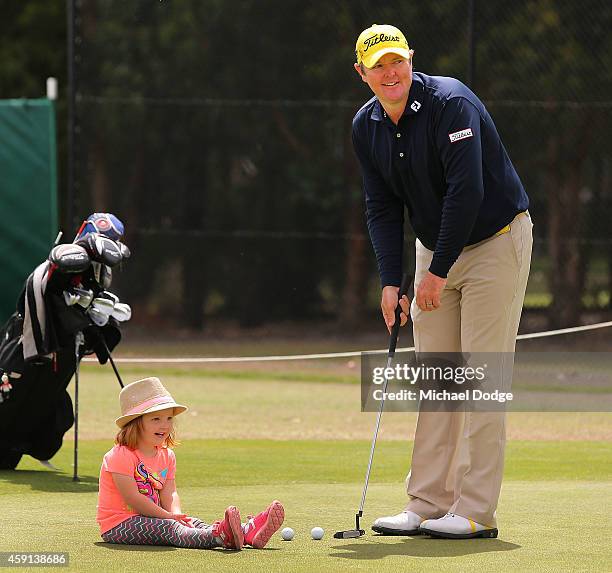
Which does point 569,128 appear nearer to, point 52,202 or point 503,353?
point 52,202

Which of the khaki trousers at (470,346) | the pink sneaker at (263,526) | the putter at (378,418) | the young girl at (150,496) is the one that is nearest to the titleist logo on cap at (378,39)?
the khaki trousers at (470,346)

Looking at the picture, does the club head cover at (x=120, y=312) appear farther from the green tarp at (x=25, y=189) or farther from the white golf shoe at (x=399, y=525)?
the green tarp at (x=25, y=189)

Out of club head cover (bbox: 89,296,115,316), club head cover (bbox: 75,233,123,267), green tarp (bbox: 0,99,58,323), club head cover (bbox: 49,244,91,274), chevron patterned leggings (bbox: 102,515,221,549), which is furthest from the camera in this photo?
green tarp (bbox: 0,99,58,323)

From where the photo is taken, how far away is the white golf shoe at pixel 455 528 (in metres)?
5.73

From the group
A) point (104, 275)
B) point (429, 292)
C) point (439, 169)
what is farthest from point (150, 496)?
point (104, 275)

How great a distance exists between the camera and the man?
566 centimetres

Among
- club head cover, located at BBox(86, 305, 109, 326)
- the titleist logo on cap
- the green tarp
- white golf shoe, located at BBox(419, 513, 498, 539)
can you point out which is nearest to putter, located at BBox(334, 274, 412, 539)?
white golf shoe, located at BBox(419, 513, 498, 539)

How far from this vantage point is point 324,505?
6719mm

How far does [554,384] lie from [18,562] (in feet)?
29.0

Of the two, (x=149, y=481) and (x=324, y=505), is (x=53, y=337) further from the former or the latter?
(x=149, y=481)

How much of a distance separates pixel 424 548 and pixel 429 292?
3.14ft

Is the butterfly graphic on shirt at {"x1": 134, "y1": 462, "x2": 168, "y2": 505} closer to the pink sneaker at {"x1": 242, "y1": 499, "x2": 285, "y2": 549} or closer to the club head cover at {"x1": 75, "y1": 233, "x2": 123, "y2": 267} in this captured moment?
the pink sneaker at {"x1": 242, "y1": 499, "x2": 285, "y2": 549}

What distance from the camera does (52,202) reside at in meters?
13.4

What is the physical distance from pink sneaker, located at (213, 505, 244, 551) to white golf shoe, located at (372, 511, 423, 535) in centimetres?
68
